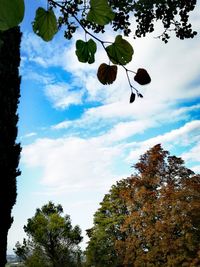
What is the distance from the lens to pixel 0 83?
531 inches

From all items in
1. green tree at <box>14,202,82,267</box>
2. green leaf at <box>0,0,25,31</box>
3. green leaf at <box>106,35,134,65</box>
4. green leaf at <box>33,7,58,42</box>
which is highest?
green tree at <box>14,202,82,267</box>

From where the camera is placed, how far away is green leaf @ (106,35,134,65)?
56 cm

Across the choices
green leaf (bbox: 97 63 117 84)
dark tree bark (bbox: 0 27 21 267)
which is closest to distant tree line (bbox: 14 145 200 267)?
dark tree bark (bbox: 0 27 21 267)

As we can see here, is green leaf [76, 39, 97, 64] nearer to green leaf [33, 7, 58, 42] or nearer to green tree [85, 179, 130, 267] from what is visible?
green leaf [33, 7, 58, 42]

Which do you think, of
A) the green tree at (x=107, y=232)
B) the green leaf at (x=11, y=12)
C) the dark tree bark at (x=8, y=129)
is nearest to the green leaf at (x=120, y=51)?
the green leaf at (x=11, y=12)

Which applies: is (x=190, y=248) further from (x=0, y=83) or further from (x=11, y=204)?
(x=0, y=83)

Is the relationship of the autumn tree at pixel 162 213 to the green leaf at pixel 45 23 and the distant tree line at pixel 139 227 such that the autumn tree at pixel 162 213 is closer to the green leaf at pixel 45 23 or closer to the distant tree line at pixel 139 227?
the distant tree line at pixel 139 227

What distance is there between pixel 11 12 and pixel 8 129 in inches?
561

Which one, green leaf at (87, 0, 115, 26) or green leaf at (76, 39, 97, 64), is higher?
green leaf at (76, 39, 97, 64)

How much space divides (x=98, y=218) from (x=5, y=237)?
1661 cm

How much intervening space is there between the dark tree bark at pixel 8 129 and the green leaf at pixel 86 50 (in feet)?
42.9

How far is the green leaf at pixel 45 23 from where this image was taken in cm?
54

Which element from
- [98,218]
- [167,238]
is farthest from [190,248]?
[98,218]

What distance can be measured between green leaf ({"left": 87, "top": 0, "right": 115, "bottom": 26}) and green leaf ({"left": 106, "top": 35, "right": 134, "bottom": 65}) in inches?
1.8
